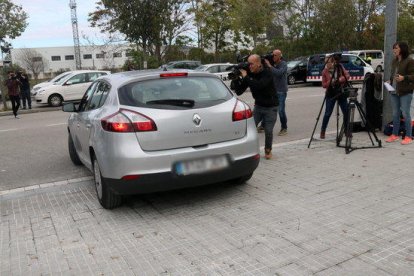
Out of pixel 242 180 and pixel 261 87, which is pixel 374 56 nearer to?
pixel 261 87

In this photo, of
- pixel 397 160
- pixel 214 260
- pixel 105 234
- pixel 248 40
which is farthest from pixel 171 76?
pixel 248 40

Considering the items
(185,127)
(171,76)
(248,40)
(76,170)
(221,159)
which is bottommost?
(76,170)

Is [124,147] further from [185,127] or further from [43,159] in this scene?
[43,159]

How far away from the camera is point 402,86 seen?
709 centimetres

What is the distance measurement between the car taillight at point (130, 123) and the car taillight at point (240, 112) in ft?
3.28

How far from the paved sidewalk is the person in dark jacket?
149 cm

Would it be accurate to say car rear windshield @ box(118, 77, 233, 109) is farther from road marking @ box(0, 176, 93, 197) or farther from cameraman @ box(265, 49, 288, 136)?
cameraman @ box(265, 49, 288, 136)

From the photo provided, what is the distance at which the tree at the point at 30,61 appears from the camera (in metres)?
70.8

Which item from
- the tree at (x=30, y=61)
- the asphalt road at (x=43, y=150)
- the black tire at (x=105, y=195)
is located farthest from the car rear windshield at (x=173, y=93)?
the tree at (x=30, y=61)

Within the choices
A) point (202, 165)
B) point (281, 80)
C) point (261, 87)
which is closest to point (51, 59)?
point (281, 80)

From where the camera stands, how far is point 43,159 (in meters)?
7.97

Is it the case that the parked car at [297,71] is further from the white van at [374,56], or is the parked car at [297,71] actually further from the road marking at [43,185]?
the road marking at [43,185]

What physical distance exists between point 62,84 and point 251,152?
54.6 ft

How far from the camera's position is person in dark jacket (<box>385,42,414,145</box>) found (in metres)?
6.98
